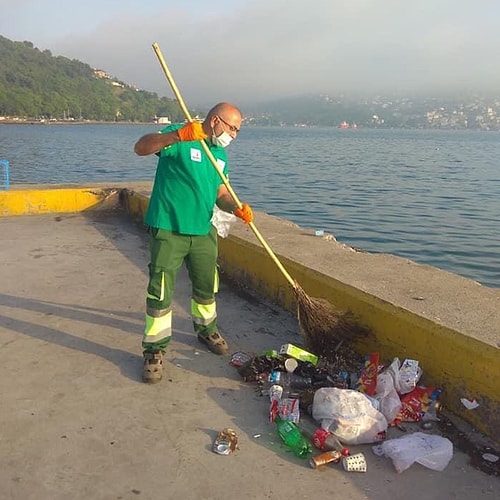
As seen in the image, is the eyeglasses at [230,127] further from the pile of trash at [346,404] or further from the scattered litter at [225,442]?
the scattered litter at [225,442]

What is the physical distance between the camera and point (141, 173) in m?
34.3

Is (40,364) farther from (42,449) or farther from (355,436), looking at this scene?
(355,436)

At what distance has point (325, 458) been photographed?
308 cm

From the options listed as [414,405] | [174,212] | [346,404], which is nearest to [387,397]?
[414,405]

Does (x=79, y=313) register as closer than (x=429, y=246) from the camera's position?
Yes

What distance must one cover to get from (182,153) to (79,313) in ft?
6.28

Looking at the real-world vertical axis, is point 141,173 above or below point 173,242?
below

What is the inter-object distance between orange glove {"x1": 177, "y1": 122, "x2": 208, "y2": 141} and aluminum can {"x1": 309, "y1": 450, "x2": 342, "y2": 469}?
1983mm

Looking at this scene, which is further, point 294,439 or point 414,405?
point 414,405

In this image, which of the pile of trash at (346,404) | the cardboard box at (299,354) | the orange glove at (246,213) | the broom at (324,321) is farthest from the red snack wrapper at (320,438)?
the orange glove at (246,213)

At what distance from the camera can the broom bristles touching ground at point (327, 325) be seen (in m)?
4.15

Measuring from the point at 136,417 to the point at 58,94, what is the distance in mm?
176066

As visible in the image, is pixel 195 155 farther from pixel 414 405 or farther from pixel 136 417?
pixel 414 405

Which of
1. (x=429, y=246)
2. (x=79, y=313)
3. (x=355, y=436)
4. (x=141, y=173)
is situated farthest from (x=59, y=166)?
(x=355, y=436)
